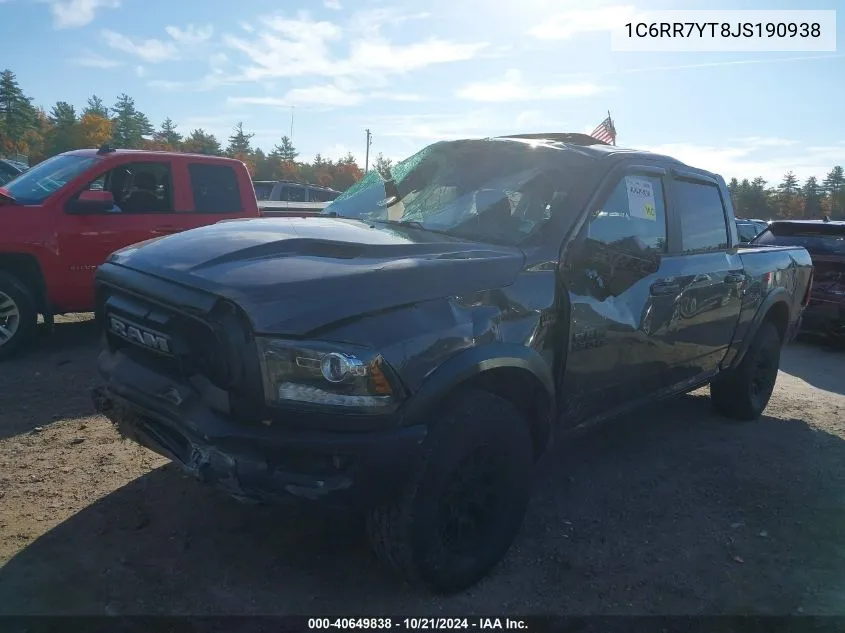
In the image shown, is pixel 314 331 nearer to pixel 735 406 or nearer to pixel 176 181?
pixel 735 406

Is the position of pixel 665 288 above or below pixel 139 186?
below

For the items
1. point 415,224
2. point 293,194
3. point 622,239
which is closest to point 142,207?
point 415,224

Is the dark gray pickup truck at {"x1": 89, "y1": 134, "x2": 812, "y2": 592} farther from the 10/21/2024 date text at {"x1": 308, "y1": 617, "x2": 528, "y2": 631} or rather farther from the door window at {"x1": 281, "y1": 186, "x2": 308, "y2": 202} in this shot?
the door window at {"x1": 281, "y1": 186, "x2": 308, "y2": 202}

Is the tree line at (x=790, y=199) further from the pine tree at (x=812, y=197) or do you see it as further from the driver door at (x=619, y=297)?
the driver door at (x=619, y=297)

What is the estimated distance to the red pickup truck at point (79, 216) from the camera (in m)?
5.89

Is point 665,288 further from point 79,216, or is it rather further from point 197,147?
point 197,147

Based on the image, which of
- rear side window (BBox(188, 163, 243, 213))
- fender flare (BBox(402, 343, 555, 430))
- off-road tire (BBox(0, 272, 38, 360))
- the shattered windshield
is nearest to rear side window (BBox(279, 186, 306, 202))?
rear side window (BBox(188, 163, 243, 213))

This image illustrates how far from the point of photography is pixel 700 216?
4449 millimetres

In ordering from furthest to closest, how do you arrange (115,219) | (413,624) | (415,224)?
(115,219), (415,224), (413,624)

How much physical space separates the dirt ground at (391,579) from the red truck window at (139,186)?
2516 mm

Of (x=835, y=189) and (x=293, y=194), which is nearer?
(x=293, y=194)

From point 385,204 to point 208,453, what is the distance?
6.59 feet

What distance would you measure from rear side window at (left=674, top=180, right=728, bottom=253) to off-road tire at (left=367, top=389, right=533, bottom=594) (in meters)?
2.05

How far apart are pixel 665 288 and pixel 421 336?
1.95m
